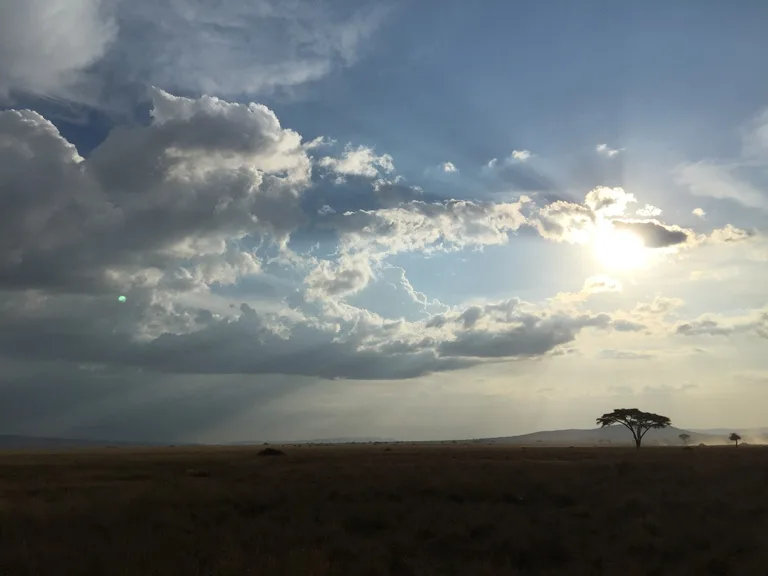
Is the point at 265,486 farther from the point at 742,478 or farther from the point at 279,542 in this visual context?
the point at 742,478

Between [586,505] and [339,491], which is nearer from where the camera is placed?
[586,505]

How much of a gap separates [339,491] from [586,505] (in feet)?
35.7

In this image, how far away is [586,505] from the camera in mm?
26172

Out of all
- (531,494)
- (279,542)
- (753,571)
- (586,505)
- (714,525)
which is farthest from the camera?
(531,494)

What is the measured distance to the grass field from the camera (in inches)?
628

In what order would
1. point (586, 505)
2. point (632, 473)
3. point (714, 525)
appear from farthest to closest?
point (632, 473)
point (586, 505)
point (714, 525)

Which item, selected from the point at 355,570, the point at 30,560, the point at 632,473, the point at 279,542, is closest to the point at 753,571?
the point at 355,570

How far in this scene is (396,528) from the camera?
21.3 m

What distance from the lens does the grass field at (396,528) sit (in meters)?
16.0

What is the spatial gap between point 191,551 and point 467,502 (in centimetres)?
1350

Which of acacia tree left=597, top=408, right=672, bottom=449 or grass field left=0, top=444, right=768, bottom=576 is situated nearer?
grass field left=0, top=444, right=768, bottom=576

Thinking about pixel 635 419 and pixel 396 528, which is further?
pixel 635 419

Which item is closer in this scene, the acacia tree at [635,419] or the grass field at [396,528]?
the grass field at [396,528]

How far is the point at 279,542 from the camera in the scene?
61.0 ft
